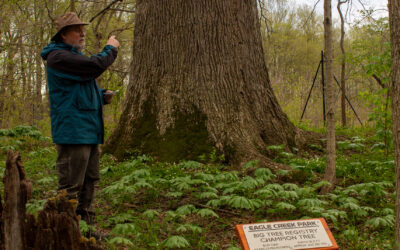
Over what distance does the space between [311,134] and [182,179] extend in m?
4.05

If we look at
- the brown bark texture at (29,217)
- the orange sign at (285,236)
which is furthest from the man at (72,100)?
the orange sign at (285,236)

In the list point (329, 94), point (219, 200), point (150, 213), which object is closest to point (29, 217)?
point (150, 213)

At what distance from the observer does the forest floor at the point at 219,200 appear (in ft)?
11.5

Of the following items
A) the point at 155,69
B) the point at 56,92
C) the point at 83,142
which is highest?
the point at 155,69

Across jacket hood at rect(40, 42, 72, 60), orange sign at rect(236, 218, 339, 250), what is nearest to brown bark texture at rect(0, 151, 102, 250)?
orange sign at rect(236, 218, 339, 250)

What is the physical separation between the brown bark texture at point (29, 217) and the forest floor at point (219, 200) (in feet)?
0.70

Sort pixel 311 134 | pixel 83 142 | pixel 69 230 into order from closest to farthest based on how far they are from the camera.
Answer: pixel 69 230
pixel 83 142
pixel 311 134

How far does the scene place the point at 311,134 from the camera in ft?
24.1

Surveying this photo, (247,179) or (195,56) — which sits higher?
(195,56)

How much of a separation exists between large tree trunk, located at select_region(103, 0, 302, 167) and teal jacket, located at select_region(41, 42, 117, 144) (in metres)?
2.42

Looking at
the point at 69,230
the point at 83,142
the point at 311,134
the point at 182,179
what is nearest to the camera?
the point at 69,230

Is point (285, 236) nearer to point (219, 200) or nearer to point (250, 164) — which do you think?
point (219, 200)

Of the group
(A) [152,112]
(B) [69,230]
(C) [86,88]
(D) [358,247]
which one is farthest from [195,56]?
(B) [69,230]

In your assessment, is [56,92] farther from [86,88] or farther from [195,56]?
[195,56]
